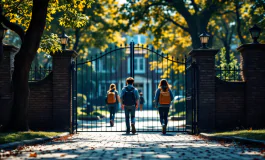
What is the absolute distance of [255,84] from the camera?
49.2 feet

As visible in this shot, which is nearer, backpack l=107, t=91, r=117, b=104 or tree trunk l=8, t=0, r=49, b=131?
tree trunk l=8, t=0, r=49, b=131

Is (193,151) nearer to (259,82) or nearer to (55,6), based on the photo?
(259,82)

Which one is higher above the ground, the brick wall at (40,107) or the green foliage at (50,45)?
the green foliage at (50,45)

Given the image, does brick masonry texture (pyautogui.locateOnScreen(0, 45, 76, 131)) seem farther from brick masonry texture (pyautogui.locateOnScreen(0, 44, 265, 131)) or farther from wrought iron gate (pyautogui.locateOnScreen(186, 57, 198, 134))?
wrought iron gate (pyautogui.locateOnScreen(186, 57, 198, 134))

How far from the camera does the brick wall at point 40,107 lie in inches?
600

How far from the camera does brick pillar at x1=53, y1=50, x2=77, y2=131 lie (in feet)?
49.9

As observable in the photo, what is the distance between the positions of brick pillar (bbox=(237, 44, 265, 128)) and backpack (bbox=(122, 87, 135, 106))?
3.57 m

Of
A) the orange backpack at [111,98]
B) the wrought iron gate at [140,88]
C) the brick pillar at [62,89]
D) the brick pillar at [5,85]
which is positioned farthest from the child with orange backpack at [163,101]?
the brick pillar at [5,85]

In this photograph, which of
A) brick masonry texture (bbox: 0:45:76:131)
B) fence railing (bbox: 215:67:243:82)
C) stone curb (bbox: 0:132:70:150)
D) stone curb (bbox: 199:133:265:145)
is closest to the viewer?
stone curb (bbox: 0:132:70:150)

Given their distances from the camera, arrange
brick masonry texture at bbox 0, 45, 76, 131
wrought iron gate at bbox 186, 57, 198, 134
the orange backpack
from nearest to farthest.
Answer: wrought iron gate at bbox 186, 57, 198, 134 < brick masonry texture at bbox 0, 45, 76, 131 < the orange backpack

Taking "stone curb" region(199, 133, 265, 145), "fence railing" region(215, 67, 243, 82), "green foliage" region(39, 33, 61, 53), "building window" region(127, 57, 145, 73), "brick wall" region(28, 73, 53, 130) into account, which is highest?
"building window" region(127, 57, 145, 73)

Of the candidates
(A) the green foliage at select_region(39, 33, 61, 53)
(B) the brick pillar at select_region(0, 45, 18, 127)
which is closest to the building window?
(A) the green foliage at select_region(39, 33, 61, 53)

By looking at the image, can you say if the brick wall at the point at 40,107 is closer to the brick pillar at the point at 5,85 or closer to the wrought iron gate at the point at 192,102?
the brick pillar at the point at 5,85

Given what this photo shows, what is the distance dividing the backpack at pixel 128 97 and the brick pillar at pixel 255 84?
11.7 ft
